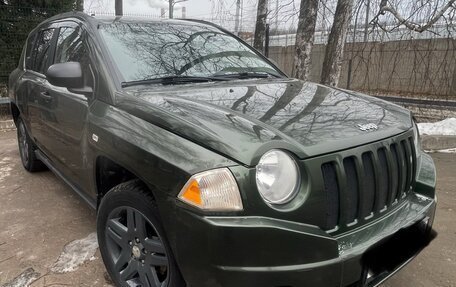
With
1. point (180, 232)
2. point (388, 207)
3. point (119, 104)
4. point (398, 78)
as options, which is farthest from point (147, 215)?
point (398, 78)

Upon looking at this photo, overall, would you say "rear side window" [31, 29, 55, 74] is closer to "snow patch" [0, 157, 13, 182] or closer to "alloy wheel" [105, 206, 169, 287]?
"snow patch" [0, 157, 13, 182]

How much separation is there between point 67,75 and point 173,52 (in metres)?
0.79

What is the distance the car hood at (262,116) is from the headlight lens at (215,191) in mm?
104

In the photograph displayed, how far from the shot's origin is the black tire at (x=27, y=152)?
4840 millimetres

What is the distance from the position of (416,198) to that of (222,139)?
4.39 ft

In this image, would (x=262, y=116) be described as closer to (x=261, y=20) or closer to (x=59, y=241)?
(x=59, y=241)

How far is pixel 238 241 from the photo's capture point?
1.76 metres

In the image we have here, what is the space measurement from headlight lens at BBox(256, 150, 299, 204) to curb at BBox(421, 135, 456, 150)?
474 centimetres

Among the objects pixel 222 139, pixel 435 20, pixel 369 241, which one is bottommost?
pixel 369 241

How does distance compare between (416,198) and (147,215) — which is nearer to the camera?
(147,215)

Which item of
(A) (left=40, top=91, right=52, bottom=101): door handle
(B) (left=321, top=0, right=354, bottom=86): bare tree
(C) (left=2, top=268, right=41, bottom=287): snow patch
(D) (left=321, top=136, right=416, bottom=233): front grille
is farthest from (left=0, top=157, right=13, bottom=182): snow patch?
(B) (left=321, top=0, right=354, bottom=86): bare tree

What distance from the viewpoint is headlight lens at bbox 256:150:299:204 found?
187 centimetres

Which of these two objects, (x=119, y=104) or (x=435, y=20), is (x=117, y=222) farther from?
(x=435, y=20)

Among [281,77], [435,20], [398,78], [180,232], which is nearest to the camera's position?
[180,232]
